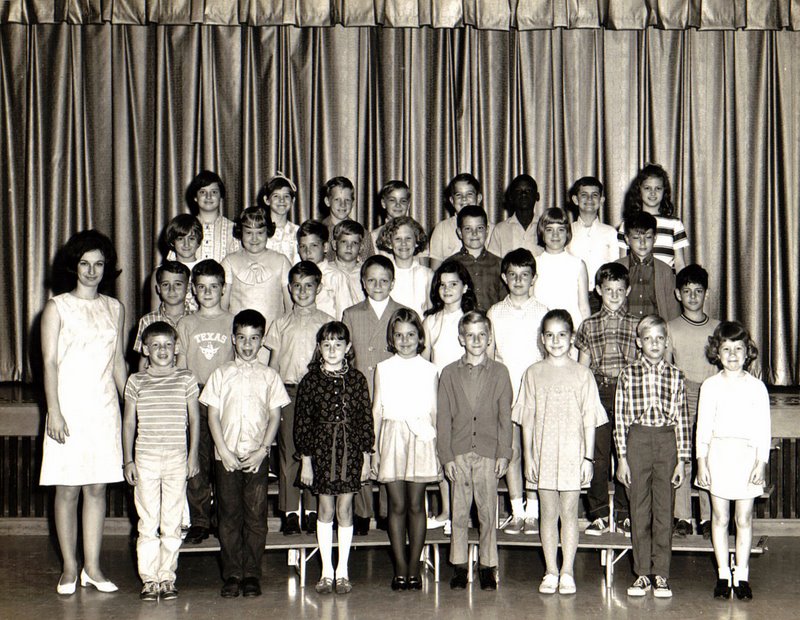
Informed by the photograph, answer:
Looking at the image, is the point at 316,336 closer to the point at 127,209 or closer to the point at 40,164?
the point at 127,209

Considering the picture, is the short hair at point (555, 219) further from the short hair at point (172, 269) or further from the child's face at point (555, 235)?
the short hair at point (172, 269)

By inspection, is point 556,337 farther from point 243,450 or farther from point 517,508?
point 243,450

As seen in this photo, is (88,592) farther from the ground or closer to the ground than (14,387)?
closer to the ground

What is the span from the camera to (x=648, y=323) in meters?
4.41

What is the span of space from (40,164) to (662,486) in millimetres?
4700

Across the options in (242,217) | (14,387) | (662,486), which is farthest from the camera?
(14,387)

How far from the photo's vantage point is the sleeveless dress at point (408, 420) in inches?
174

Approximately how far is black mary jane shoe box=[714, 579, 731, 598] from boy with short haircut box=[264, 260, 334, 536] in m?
1.80

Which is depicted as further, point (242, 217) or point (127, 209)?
point (127, 209)

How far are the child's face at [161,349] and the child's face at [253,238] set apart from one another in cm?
97

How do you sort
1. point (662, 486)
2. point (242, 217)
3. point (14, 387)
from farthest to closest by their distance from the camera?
point (14, 387)
point (242, 217)
point (662, 486)

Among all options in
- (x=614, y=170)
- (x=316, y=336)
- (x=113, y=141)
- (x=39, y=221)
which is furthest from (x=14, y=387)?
(x=614, y=170)

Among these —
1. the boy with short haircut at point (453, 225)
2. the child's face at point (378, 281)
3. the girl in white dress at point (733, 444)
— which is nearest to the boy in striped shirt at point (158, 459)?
the child's face at point (378, 281)

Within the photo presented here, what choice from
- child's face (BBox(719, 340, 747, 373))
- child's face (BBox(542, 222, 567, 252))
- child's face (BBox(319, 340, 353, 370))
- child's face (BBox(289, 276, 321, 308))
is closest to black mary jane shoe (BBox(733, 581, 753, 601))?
child's face (BBox(719, 340, 747, 373))
